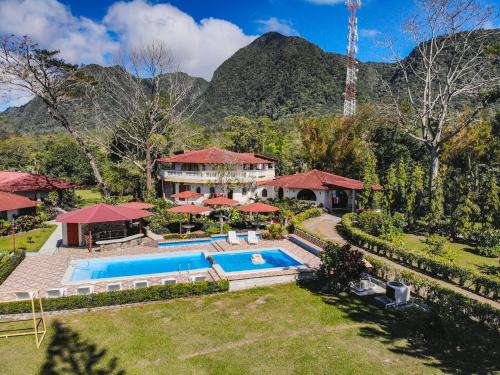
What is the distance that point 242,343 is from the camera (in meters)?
11.8

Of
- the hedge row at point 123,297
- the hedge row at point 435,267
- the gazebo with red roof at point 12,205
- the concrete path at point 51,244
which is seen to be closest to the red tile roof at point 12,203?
the gazebo with red roof at point 12,205

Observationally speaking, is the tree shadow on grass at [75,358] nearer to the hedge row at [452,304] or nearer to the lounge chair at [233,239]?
the hedge row at [452,304]

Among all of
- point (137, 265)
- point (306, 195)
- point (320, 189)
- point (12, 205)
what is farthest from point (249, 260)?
point (12, 205)

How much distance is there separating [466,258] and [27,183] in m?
36.7

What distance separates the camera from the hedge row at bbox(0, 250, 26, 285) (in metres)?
17.1

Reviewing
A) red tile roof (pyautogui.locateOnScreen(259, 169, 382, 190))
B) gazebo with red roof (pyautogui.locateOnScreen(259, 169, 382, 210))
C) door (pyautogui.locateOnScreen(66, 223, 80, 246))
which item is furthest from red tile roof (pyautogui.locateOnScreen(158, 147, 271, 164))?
door (pyautogui.locateOnScreen(66, 223, 80, 246))

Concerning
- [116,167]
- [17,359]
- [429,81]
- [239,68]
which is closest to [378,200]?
[429,81]

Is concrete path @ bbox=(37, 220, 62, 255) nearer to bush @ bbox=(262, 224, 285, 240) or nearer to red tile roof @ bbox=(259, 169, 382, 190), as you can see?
bush @ bbox=(262, 224, 285, 240)

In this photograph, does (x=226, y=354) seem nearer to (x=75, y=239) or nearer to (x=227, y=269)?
(x=227, y=269)

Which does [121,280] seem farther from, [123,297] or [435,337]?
[435,337]

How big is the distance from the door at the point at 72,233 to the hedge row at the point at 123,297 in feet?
31.7

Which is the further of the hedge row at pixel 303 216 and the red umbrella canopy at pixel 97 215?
the hedge row at pixel 303 216

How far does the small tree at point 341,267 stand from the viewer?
15.8 metres

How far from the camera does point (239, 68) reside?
190 m
